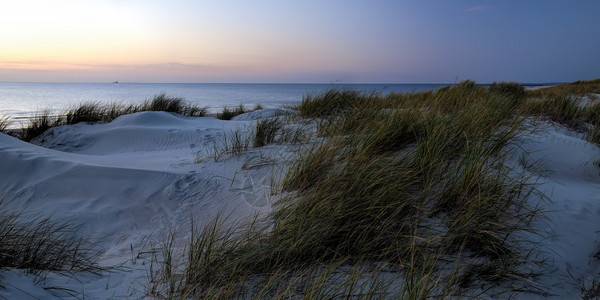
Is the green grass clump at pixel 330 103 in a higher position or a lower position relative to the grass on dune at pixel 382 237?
higher

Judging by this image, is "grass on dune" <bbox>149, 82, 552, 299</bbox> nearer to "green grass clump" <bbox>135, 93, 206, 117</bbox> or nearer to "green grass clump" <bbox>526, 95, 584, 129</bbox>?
"green grass clump" <bbox>526, 95, 584, 129</bbox>

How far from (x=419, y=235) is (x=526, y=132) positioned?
274 centimetres

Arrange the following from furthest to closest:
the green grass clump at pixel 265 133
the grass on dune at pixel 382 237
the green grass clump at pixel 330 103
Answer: the green grass clump at pixel 330 103 → the green grass clump at pixel 265 133 → the grass on dune at pixel 382 237

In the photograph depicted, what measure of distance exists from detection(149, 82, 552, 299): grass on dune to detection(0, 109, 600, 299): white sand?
223 mm

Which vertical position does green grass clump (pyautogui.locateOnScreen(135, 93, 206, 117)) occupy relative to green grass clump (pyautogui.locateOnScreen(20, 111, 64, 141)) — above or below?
above

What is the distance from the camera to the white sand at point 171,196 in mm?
1671

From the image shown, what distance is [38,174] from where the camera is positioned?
332cm

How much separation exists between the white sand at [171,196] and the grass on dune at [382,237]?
0.22m

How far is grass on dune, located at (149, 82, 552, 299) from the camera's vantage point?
1.49m

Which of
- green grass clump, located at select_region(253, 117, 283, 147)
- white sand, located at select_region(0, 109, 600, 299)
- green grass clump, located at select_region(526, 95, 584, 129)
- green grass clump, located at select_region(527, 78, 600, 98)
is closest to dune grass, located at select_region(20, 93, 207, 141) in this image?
white sand, located at select_region(0, 109, 600, 299)

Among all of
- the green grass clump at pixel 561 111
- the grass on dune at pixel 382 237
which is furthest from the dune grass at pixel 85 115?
the green grass clump at pixel 561 111

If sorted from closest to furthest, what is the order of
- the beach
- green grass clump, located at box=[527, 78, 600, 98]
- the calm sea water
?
the beach, green grass clump, located at box=[527, 78, 600, 98], the calm sea water

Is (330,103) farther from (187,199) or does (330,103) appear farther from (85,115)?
(85,115)

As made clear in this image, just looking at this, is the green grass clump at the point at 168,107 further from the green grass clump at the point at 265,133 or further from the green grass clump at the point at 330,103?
the green grass clump at the point at 265,133
